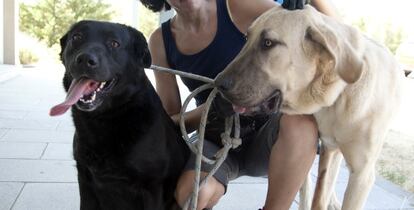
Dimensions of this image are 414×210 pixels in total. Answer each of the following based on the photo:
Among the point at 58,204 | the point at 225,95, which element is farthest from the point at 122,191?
the point at 58,204

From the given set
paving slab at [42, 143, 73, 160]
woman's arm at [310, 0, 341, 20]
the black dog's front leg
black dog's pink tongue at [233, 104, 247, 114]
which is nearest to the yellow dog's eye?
black dog's pink tongue at [233, 104, 247, 114]

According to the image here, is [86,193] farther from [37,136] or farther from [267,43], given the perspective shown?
[37,136]

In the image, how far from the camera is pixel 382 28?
523 inches

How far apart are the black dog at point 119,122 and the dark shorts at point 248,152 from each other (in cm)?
20

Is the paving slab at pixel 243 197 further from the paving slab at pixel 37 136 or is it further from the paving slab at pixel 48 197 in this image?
the paving slab at pixel 37 136

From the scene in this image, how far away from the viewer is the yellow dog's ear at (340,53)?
1502mm

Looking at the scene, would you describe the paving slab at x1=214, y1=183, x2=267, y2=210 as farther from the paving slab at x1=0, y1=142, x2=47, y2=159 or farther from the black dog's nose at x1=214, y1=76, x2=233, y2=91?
the paving slab at x1=0, y1=142, x2=47, y2=159

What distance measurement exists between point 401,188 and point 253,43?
2516 mm

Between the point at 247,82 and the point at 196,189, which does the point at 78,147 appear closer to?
the point at 196,189

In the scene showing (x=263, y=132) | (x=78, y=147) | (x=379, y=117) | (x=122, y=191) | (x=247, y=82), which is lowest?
(x=122, y=191)

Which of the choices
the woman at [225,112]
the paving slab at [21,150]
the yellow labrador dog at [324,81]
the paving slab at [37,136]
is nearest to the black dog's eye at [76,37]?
the woman at [225,112]

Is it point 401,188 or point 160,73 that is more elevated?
point 160,73

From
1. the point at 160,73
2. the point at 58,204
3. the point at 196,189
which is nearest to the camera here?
the point at 196,189

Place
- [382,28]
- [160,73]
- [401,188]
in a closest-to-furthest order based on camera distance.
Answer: [160,73] → [401,188] → [382,28]
